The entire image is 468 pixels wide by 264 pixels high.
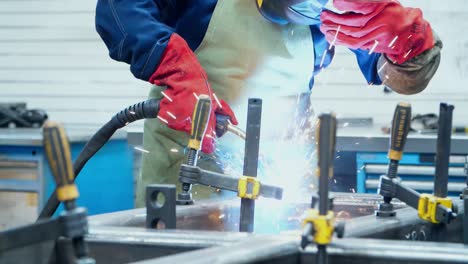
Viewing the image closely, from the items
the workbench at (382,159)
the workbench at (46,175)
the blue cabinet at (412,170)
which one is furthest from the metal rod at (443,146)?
the workbench at (46,175)

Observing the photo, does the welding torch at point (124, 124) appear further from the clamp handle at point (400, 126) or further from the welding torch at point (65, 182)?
the welding torch at point (65, 182)

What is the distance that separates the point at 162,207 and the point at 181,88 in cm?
56

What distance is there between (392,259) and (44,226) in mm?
499

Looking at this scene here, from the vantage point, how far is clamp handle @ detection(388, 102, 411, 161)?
1379 millimetres

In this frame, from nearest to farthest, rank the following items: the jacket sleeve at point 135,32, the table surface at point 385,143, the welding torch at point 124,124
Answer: the welding torch at point 124,124
the jacket sleeve at point 135,32
the table surface at point 385,143

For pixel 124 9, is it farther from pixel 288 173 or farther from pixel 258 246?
pixel 258 246

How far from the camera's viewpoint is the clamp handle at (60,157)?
872 millimetres

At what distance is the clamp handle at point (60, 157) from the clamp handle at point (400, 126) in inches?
27.1

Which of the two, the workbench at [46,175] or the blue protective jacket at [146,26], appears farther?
the workbench at [46,175]

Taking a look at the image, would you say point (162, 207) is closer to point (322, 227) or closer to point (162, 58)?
point (322, 227)

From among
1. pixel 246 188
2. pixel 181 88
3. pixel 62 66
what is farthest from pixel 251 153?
pixel 62 66

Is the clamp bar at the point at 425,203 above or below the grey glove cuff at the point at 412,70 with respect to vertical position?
below

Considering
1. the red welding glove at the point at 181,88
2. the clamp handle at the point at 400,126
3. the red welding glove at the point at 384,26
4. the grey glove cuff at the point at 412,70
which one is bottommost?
the clamp handle at the point at 400,126

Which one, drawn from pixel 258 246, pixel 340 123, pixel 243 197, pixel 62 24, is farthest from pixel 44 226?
pixel 62 24
